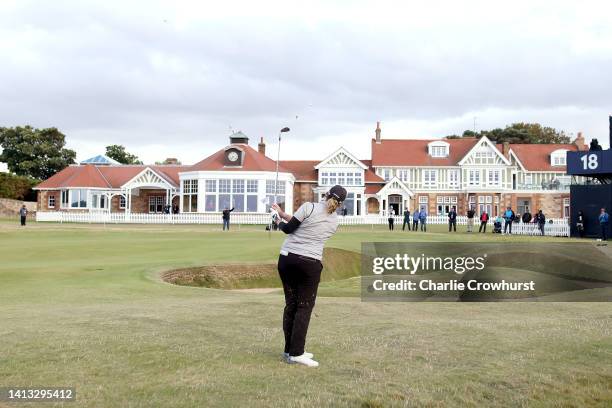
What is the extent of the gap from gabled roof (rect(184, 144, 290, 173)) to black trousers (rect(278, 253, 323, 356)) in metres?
51.1

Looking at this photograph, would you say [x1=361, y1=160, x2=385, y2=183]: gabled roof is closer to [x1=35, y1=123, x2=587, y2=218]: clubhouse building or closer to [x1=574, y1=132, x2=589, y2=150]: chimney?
[x1=35, y1=123, x2=587, y2=218]: clubhouse building

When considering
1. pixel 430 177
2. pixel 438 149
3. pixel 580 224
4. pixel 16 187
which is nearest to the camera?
pixel 580 224

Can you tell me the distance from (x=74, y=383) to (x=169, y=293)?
813cm

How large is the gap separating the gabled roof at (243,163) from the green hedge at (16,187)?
24.1m

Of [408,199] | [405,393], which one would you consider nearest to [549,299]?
[405,393]

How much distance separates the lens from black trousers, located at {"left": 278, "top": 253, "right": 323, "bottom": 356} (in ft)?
22.2

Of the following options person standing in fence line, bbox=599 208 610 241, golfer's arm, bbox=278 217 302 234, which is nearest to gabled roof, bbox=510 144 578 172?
person standing in fence line, bbox=599 208 610 241

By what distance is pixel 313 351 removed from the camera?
23.8 feet

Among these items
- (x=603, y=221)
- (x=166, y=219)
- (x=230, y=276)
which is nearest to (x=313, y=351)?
(x=230, y=276)

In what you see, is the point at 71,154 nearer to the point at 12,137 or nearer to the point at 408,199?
the point at 12,137

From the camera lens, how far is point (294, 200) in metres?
66.9

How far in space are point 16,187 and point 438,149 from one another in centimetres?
4761

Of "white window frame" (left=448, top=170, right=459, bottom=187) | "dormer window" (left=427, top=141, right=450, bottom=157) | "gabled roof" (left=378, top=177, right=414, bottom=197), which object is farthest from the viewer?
"dormer window" (left=427, top=141, right=450, bottom=157)

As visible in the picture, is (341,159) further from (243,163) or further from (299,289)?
(299,289)
